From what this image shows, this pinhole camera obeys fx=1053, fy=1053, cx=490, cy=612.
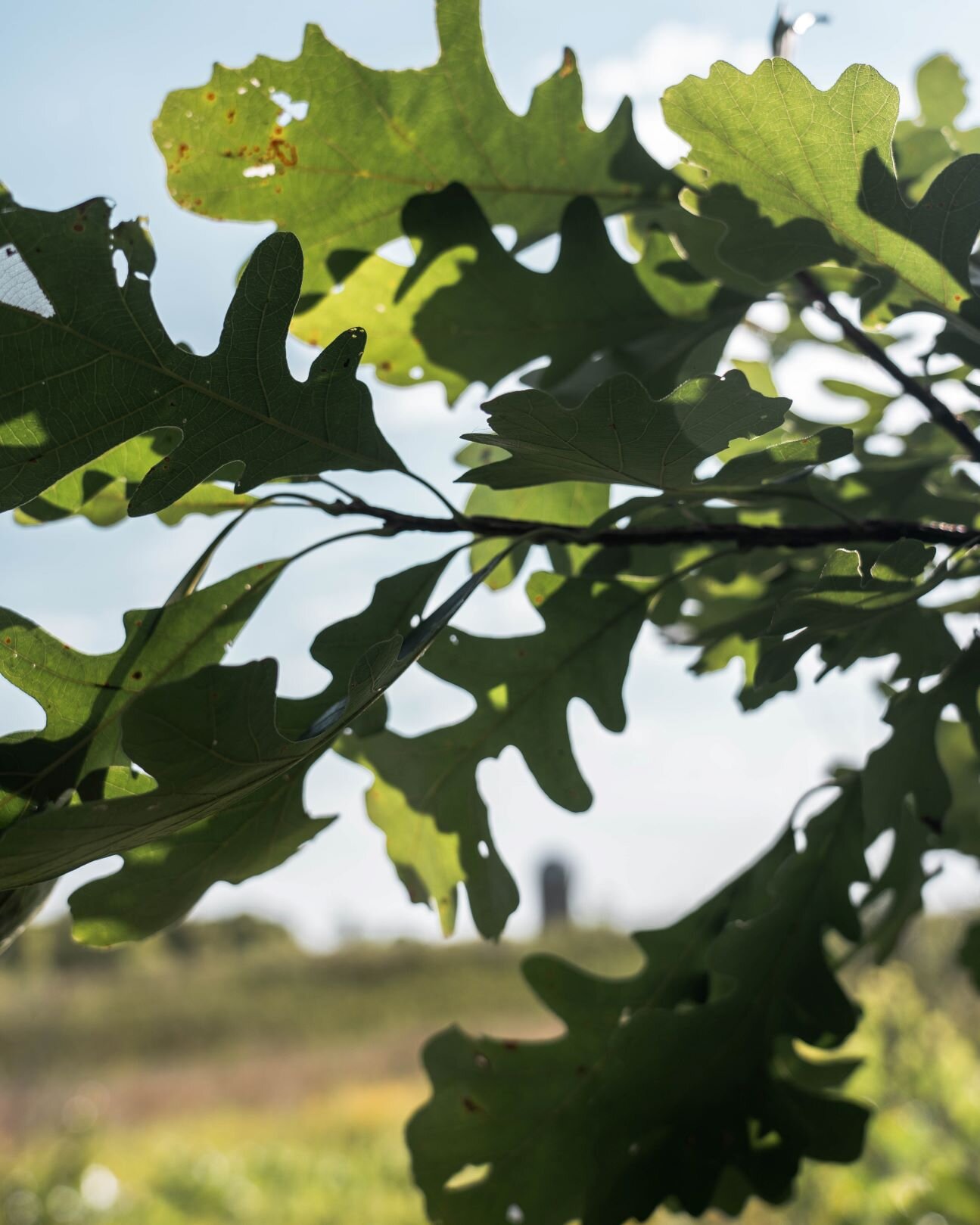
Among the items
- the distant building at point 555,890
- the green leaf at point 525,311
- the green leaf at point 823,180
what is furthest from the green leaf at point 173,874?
the distant building at point 555,890

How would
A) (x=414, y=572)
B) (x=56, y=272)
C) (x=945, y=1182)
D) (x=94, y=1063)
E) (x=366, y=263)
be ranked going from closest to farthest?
(x=56, y=272), (x=414, y=572), (x=366, y=263), (x=945, y=1182), (x=94, y=1063)

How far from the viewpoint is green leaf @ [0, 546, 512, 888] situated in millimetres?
521

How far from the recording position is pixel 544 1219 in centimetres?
96

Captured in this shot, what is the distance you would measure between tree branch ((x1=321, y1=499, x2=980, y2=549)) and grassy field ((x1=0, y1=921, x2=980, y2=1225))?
1.37 m

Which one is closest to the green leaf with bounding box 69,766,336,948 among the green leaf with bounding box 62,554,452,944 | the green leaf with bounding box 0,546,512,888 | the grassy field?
the green leaf with bounding box 62,554,452,944

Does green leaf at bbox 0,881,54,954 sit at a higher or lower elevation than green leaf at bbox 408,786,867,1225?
higher

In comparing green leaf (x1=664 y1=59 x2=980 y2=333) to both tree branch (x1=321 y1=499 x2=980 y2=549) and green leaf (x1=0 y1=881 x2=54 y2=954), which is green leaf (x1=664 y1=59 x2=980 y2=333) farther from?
green leaf (x1=0 y1=881 x2=54 y2=954)

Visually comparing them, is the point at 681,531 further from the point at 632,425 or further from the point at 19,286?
the point at 19,286

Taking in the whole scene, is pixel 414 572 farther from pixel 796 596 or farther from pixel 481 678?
pixel 796 596

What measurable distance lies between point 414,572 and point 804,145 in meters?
0.41

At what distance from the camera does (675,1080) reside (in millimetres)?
907

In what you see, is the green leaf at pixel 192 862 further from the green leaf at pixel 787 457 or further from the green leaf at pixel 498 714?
the green leaf at pixel 787 457

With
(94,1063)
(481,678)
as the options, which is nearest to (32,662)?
(481,678)

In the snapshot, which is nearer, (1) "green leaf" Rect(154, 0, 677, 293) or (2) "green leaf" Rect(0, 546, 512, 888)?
(2) "green leaf" Rect(0, 546, 512, 888)
